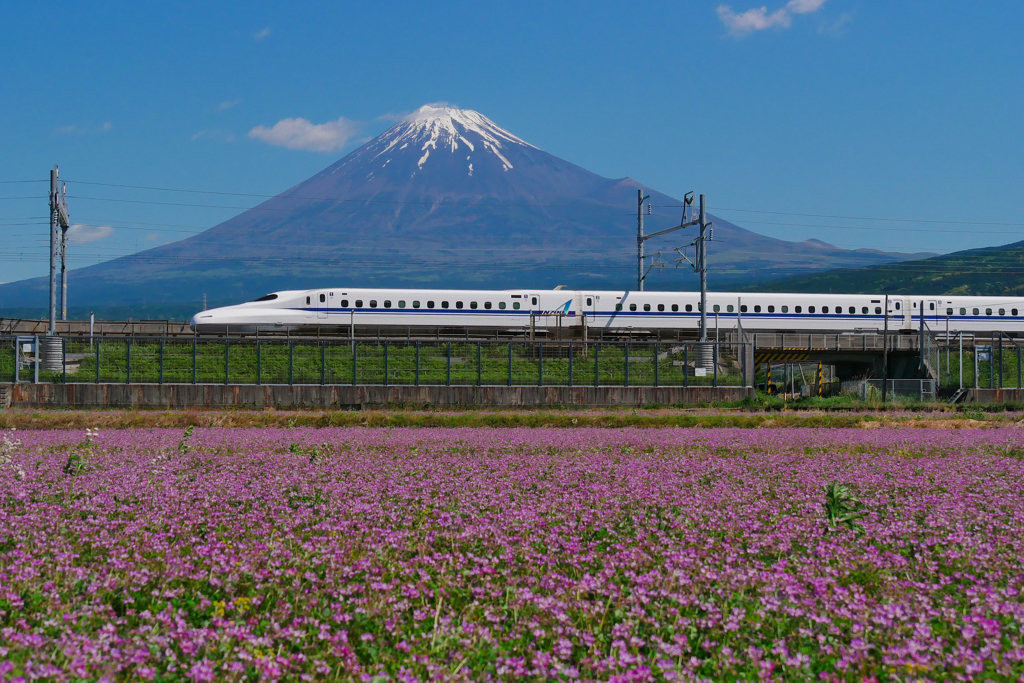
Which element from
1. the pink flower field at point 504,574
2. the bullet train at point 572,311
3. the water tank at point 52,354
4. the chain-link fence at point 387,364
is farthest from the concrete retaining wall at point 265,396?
the pink flower field at point 504,574

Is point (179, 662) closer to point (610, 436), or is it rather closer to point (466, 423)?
point (610, 436)

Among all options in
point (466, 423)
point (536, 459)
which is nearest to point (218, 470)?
point (536, 459)

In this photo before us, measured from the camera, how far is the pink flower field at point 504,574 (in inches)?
201

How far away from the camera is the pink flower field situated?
5.11 meters

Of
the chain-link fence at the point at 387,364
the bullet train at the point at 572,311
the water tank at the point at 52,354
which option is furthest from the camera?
the bullet train at the point at 572,311

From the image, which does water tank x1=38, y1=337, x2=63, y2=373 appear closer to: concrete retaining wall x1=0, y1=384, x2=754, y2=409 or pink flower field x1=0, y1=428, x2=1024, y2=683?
concrete retaining wall x1=0, y1=384, x2=754, y2=409

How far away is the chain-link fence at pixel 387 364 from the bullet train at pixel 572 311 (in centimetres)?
1539

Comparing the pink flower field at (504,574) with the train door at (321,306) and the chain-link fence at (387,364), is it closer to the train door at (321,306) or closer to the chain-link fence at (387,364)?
the chain-link fence at (387,364)

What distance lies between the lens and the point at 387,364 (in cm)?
3584

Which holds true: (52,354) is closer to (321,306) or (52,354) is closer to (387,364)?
(387,364)

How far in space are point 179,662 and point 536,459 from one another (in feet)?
35.0

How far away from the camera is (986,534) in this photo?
27.7ft

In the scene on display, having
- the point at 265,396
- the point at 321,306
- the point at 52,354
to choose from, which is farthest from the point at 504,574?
the point at 321,306

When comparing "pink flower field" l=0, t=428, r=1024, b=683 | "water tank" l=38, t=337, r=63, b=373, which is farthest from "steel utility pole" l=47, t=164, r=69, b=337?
"pink flower field" l=0, t=428, r=1024, b=683
